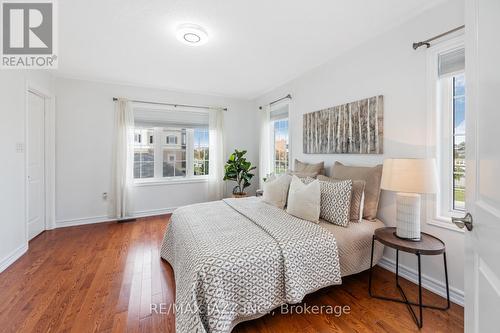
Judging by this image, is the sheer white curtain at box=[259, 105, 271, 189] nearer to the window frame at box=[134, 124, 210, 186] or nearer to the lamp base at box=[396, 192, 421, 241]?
the window frame at box=[134, 124, 210, 186]

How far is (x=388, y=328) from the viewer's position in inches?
58.6

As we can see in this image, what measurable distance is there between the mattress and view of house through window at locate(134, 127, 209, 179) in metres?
3.26

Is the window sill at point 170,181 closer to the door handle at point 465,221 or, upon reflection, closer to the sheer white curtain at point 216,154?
the sheer white curtain at point 216,154

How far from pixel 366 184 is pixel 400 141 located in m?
0.53

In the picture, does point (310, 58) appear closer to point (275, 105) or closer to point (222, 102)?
point (275, 105)

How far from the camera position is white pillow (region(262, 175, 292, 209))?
→ 2.51 m

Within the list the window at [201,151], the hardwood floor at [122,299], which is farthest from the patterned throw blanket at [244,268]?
the window at [201,151]

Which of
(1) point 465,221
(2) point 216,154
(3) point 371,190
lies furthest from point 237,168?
(1) point 465,221

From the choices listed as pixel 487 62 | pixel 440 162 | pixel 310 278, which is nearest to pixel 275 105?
pixel 440 162

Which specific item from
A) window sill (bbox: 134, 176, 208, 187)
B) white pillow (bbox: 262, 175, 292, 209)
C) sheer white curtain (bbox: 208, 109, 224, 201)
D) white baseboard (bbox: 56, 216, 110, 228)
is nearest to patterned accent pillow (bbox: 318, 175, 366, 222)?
white pillow (bbox: 262, 175, 292, 209)

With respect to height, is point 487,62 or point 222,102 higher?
point 222,102

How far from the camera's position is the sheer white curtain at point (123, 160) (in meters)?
3.77

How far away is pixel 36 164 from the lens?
10.2 feet

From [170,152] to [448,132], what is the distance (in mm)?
4234
